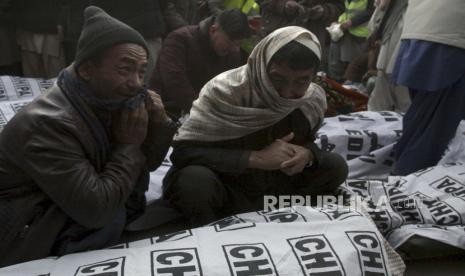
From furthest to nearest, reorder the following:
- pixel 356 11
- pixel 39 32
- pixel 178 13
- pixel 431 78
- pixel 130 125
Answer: pixel 356 11, pixel 178 13, pixel 39 32, pixel 431 78, pixel 130 125

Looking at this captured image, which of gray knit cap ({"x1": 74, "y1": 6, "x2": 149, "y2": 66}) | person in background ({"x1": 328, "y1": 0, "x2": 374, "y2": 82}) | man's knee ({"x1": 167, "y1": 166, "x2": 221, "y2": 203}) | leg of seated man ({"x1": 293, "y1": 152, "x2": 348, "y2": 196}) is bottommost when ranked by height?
person in background ({"x1": 328, "y1": 0, "x2": 374, "y2": 82})

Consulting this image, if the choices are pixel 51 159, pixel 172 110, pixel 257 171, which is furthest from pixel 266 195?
pixel 172 110

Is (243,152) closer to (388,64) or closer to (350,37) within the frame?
(388,64)

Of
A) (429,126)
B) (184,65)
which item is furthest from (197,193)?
(184,65)

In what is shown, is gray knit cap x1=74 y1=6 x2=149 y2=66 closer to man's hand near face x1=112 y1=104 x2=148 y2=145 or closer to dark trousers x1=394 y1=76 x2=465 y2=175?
man's hand near face x1=112 y1=104 x2=148 y2=145

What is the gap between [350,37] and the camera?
5.38 metres

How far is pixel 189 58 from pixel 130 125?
6.13 ft

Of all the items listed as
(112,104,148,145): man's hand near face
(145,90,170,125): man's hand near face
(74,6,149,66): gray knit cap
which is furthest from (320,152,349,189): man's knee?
(74,6,149,66): gray knit cap

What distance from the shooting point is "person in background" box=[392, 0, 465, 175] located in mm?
2600

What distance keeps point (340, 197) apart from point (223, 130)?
59 centimetres

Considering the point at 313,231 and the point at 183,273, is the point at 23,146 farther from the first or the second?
the point at 313,231

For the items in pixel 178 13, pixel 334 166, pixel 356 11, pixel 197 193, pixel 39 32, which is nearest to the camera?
pixel 197 193

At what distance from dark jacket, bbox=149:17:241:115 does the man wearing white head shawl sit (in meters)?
1.30

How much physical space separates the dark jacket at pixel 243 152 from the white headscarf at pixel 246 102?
1.5 inches
